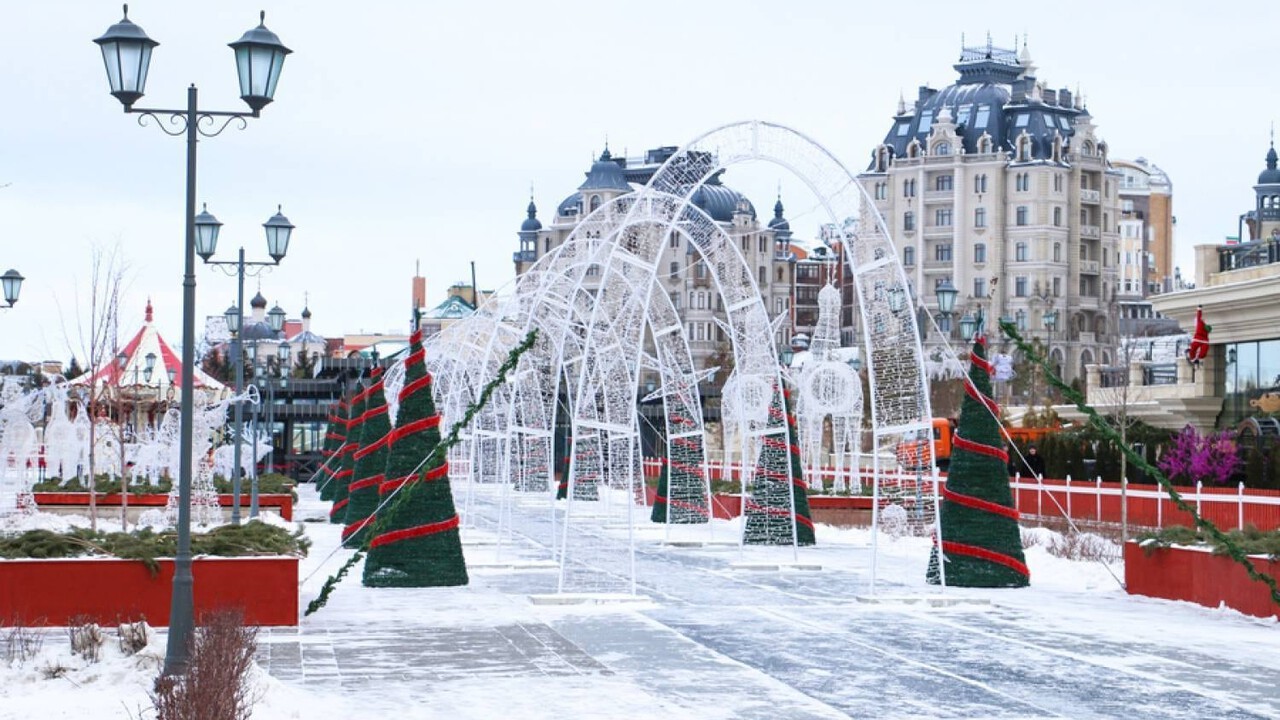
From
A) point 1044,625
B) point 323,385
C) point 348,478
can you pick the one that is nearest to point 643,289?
point 1044,625

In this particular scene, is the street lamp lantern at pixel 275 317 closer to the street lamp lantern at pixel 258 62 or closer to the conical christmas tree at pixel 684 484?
the conical christmas tree at pixel 684 484

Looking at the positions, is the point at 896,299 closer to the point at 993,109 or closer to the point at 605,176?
the point at 993,109

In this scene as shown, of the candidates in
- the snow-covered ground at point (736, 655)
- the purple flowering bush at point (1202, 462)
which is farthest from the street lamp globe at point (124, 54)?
the purple flowering bush at point (1202, 462)

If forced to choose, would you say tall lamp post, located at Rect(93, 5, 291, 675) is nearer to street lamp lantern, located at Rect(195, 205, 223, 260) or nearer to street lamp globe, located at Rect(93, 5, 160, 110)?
street lamp globe, located at Rect(93, 5, 160, 110)

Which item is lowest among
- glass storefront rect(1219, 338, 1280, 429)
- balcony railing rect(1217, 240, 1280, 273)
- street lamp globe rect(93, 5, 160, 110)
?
glass storefront rect(1219, 338, 1280, 429)

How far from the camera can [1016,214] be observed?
130 m

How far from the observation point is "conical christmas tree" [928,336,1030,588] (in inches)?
949

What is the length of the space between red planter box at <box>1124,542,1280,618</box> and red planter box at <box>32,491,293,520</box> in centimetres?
2293

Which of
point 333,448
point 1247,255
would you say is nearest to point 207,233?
point 1247,255

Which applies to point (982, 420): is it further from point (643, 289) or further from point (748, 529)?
point (748, 529)

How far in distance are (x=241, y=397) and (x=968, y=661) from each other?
17370 mm

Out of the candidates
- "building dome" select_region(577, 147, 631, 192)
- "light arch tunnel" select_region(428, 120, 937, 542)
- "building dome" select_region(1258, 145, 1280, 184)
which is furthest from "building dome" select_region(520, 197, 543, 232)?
"light arch tunnel" select_region(428, 120, 937, 542)

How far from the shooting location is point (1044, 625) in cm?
2011

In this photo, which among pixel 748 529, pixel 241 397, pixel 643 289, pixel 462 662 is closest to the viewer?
pixel 462 662
